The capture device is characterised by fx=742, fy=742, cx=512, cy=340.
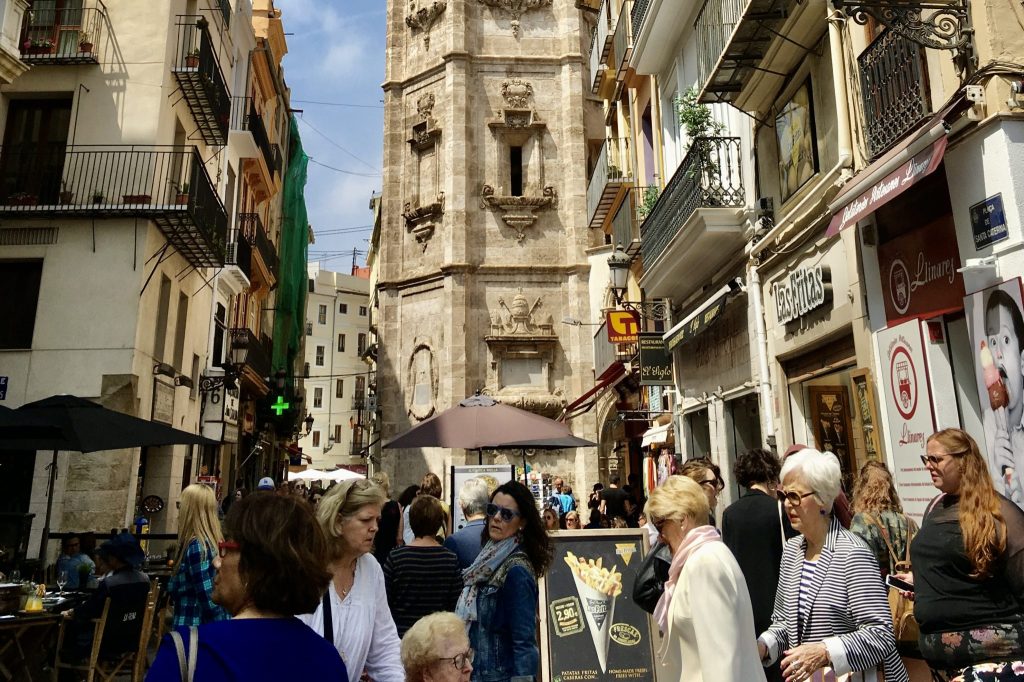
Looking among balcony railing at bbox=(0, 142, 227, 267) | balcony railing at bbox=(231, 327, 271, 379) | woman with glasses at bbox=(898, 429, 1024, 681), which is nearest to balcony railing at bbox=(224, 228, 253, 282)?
balcony railing at bbox=(231, 327, 271, 379)

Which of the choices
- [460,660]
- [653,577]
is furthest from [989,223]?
[460,660]

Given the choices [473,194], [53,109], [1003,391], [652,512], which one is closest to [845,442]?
[1003,391]

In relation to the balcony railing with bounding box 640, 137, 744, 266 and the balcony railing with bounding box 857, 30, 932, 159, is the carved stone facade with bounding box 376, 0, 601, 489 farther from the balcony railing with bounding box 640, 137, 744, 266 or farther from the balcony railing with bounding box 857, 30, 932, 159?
the balcony railing with bounding box 857, 30, 932, 159

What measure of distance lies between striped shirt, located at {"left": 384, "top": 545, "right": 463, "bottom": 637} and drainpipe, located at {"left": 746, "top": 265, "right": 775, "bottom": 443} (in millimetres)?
6291

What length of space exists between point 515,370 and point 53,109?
1415 cm

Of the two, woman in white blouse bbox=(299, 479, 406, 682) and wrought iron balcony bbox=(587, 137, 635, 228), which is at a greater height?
wrought iron balcony bbox=(587, 137, 635, 228)

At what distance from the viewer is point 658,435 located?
47.8 ft

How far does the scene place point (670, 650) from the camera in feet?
10.0

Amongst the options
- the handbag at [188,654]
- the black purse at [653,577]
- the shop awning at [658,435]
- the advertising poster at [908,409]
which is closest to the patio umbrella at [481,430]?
the advertising poster at [908,409]

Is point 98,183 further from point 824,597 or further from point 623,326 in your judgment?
point 824,597

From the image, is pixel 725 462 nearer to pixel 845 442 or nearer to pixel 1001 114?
pixel 845 442

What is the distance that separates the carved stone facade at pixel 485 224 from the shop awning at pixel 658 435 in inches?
306

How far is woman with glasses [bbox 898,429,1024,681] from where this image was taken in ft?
8.88

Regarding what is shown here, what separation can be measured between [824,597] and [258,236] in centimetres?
2172
